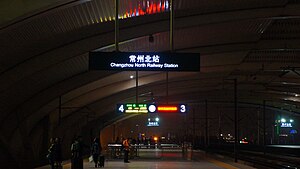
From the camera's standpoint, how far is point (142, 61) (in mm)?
14766

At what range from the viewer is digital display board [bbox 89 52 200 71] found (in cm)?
1464

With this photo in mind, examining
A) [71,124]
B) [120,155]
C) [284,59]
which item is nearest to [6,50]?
[120,155]

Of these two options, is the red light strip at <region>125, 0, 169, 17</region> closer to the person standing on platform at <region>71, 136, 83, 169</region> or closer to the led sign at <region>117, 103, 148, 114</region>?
the person standing on platform at <region>71, 136, 83, 169</region>

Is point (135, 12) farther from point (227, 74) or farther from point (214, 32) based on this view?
point (227, 74)

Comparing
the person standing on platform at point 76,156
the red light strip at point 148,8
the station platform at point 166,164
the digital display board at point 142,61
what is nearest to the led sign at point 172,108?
the station platform at point 166,164

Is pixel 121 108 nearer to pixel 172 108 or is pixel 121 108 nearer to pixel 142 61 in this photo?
pixel 172 108

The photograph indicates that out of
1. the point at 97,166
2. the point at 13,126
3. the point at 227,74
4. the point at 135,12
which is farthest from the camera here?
the point at 227,74

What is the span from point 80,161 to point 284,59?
76.6 ft

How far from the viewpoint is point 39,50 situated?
25.3 m

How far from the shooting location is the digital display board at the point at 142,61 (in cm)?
1464

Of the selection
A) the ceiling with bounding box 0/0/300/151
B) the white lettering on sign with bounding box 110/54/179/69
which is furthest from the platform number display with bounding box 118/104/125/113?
the white lettering on sign with bounding box 110/54/179/69

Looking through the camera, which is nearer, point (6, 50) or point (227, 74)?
point (6, 50)

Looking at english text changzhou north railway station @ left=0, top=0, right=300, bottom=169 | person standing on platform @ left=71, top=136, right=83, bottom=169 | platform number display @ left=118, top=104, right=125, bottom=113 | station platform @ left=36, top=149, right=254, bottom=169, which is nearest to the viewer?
english text changzhou north railway station @ left=0, top=0, right=300, bottom=169

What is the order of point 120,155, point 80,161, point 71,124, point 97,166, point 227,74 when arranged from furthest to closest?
point 71,124 < point 227,74 < point 120,155 < point 97,166 < point 80,161
